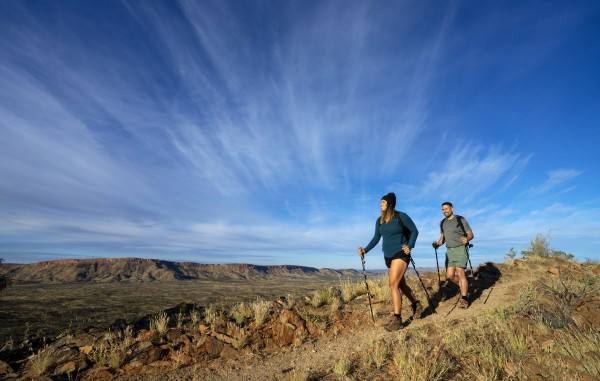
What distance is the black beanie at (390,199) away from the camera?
6.43 meters

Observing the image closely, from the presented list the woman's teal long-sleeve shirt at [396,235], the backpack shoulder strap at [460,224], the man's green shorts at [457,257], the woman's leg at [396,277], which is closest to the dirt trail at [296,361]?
the woman's leg at [396,277]

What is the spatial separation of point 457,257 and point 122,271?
108m

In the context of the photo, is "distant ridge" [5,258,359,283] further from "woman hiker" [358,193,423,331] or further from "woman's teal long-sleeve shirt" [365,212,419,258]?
"woman's teal long-sleeve shirt" [365,212,419,258]

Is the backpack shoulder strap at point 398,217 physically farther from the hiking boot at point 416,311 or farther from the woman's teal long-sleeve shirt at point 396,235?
the hiking boot at point 416,311

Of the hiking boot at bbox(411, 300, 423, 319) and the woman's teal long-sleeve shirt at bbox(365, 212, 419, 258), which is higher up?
the woman's teal long-sleeve shirt at bbox(365, 212, 419, 258)

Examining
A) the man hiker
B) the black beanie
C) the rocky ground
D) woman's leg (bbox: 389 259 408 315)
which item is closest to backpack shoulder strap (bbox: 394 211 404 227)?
the black beanie

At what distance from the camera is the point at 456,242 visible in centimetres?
804

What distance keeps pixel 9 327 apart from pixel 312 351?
26.2 metres

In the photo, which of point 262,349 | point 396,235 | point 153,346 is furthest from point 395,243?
point 153,346

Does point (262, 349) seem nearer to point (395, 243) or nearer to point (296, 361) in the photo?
point (296, 361)

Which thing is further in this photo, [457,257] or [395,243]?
[457,257]

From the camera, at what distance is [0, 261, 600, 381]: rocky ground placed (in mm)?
4320

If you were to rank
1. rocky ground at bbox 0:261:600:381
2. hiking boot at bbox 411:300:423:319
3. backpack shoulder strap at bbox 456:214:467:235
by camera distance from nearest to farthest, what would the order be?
rocky ground at bbox 0:261:600:381 < hiking boot at bbox 411:300:423:319 < backpack shoulder strap at bbox 456:214:467:235

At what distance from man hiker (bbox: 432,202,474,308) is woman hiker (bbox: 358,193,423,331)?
6.89ft
